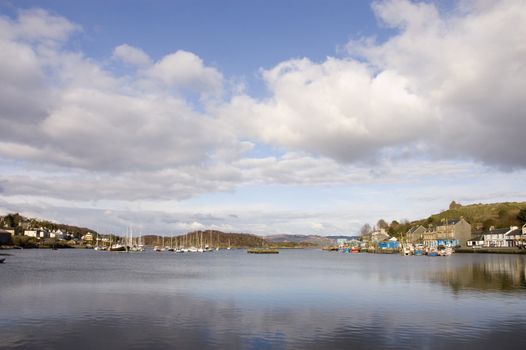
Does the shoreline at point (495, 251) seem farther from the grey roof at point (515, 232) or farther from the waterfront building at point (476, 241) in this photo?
the waterfront building at point (476, 241)

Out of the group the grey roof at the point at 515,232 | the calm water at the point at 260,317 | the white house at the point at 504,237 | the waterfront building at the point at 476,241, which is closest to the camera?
the calm water at the point at 260,317

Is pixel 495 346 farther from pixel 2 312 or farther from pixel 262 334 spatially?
pixel 2 312

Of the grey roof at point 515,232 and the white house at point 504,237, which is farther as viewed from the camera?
the white house at point 504,237

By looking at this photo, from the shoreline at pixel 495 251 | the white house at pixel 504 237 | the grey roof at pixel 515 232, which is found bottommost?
the shoreline at pixel 495 251

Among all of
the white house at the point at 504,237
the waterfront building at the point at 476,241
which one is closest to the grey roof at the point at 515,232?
the white house at the point at 504,237

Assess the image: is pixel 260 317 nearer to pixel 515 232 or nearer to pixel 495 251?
pixel 495 251

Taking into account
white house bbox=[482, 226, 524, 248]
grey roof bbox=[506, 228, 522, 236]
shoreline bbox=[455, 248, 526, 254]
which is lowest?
shoreline bbox=[455, 248, 526, 254]

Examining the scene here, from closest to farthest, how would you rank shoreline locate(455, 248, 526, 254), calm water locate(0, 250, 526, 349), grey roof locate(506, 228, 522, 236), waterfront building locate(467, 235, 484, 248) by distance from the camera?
calm water locate(0, 250, 526, 349) < shoreline locate(455, 248, 526, 254) < grey roof locate(506, 228, 522, 236) < waterfront building locate(467, 235, 484, 248)

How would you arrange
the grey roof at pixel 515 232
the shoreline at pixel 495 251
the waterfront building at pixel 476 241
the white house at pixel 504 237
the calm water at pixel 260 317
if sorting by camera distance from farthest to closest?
the waterfront building at pixel 476 241
the white house at pixel 504 237
the grey roof at pixel 515 232
the shoreline at pixel 495 251
the calm water at pixel 260 317

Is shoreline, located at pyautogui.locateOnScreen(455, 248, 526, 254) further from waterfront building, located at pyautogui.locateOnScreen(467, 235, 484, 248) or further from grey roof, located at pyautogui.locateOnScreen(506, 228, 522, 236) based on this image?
waterfront building, located at pyautogui.locateOnScreen(467, 235, 484, 248)

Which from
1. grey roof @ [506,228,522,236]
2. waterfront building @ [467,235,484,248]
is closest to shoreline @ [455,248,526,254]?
grey roof @ [506,228,522,236]

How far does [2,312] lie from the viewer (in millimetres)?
30922

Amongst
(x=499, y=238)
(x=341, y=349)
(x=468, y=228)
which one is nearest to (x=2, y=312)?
(x=341, y=349)

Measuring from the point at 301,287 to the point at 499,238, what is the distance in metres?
147
